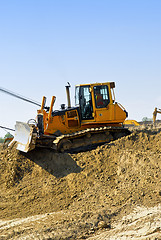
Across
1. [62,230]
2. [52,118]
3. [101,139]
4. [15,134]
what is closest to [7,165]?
[15,134]

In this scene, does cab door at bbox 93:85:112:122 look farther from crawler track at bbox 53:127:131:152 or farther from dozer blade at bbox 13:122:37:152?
dozer blade at bbox 13:122:37:152

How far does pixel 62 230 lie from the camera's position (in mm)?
7535

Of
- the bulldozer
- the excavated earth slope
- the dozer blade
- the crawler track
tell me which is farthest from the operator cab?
the dozer blade

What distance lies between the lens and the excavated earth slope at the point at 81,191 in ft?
25.3

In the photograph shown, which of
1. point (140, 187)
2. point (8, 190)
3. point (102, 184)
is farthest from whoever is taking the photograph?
point (8, 190)

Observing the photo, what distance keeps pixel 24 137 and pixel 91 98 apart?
11.9 feet

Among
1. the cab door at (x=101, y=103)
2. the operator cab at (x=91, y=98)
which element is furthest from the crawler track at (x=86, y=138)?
the operator cab at (x=91, y=98)

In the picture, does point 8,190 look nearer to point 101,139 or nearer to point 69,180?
point 69,180

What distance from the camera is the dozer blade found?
39.8 ft

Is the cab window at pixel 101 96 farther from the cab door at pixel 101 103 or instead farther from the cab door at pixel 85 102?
the cab door at pixel 85 102

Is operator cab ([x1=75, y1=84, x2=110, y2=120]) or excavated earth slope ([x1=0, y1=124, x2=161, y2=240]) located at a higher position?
operator cab ([x1=75, y1=84, x2=110, y2=120])

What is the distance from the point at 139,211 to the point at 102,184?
190 centimetres

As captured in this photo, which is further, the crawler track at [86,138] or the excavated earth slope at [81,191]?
the crawler track at [86,138]

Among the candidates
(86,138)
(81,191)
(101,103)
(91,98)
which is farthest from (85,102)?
(81,191)
